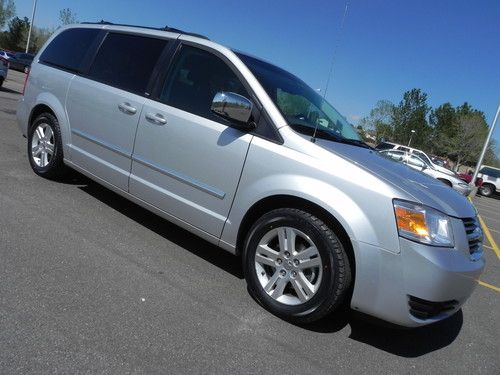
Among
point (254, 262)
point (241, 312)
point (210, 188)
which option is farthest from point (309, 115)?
point (241, 312)

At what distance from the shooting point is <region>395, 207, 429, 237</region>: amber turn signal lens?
9.47 ft

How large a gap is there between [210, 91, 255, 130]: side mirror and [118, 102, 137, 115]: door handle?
3.80 ft

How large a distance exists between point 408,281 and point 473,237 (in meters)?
0.77

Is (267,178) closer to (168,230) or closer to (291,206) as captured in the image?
(291,206)

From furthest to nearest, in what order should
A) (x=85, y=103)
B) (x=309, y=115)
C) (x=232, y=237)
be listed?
(x=85, y=103) → (x=309, y=115) → (x=232, y=237)

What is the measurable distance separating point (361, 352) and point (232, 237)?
125cm

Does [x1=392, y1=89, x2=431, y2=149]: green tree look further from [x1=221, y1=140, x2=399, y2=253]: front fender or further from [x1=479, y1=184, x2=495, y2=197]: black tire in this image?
[x1=221, y1=140, x2=399, y2=253]: front fender

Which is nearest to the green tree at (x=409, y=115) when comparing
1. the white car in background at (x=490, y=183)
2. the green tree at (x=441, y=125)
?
the green tree at (x=441, y=125)

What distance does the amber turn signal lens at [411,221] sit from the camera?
2.89 metres

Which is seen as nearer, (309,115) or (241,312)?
(241,312)

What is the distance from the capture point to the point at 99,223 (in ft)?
14.8

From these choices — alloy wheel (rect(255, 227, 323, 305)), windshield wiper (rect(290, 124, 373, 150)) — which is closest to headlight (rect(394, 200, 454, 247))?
alloy wheel (rect(255, 227, 323, 305))

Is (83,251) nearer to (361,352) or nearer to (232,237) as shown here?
(232,237)

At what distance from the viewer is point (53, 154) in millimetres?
5340
